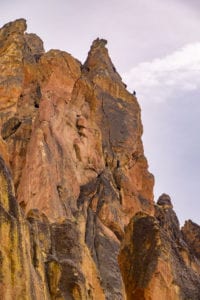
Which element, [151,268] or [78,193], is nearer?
[151,268]

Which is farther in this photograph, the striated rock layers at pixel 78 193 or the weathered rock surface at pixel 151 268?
the striated rock layers at pixel 78 193

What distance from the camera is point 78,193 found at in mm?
65062

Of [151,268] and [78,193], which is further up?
[78,193]

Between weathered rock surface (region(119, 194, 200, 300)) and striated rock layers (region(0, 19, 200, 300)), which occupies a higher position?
striated rock layers (region(0, 19, 200, 300))


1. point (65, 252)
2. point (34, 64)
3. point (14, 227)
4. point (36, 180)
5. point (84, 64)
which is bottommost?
point (14, 227)

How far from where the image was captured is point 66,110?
241 feet

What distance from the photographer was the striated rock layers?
95.6 feet

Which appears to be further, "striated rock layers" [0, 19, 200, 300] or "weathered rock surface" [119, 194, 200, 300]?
"striated rock layers" [0, 19, 200, 300]

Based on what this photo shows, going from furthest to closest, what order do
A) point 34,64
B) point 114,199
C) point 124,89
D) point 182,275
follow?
point 124,89
point 34,64
point 114,199
point 182,275

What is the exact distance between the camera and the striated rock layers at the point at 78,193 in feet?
95.6

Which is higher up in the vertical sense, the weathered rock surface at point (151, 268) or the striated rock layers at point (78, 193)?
the striated rock layers at point (78, 193)

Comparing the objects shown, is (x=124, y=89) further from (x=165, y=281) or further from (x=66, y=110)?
(x=165, y=281)

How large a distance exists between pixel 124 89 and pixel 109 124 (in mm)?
9365

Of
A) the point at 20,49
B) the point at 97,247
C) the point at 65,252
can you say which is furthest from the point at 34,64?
the point at 65,252
